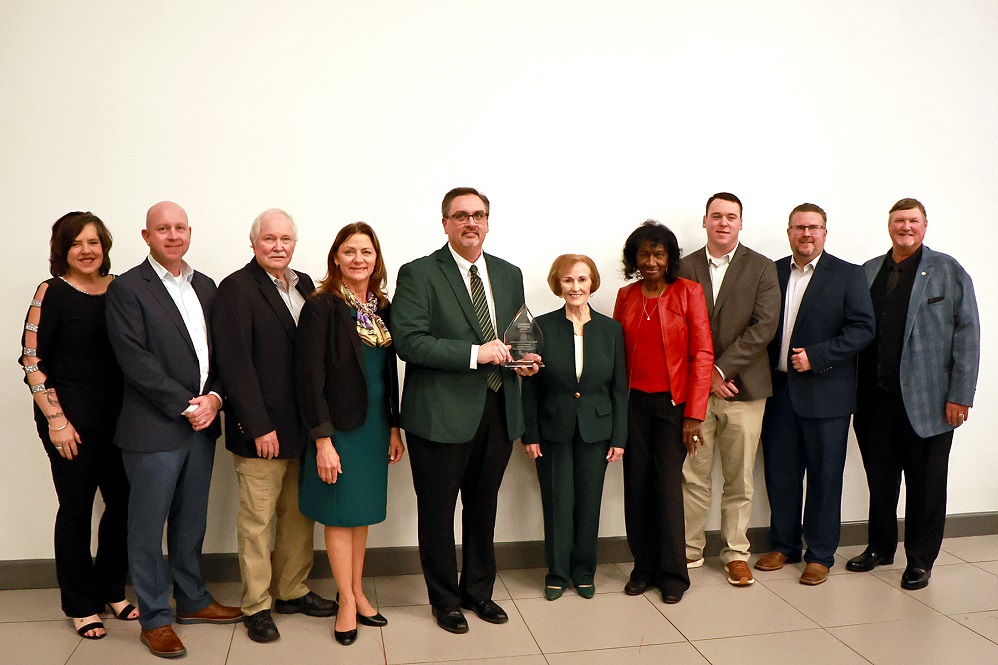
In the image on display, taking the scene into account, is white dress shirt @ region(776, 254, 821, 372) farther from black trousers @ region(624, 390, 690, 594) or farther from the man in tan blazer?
black trousers @ region(624, 390, 690, 594)

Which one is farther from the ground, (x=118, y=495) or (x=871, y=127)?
(x=871, y=127)

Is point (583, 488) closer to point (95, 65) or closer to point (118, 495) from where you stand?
point (118, 495)

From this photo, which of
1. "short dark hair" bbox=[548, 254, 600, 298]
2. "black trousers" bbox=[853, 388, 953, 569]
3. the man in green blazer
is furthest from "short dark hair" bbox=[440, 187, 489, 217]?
"black trousers" bbox=[853, 388, 953, 569]

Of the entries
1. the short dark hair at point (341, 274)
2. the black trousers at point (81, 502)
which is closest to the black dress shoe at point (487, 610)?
the short dark hair at point (341, 274)

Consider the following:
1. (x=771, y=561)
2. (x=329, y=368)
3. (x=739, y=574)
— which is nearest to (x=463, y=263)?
(x=329, y=368)

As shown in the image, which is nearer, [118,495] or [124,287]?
[124,287]

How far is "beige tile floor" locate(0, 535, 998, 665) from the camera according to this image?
2.85 metres

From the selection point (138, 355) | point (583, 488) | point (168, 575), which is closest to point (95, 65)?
point (138, 355)

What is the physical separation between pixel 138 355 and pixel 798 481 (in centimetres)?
308

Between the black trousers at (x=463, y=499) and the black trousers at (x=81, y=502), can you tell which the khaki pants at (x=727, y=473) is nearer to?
the black trousers at (x=463, y=499)

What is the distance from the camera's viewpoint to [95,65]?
137 inches

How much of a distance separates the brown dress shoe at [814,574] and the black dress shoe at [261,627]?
7.83 ft

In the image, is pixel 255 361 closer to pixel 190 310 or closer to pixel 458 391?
pixel 190 310

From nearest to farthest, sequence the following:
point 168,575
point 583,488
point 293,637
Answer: point 293,637, point 583,488, point 168,575
